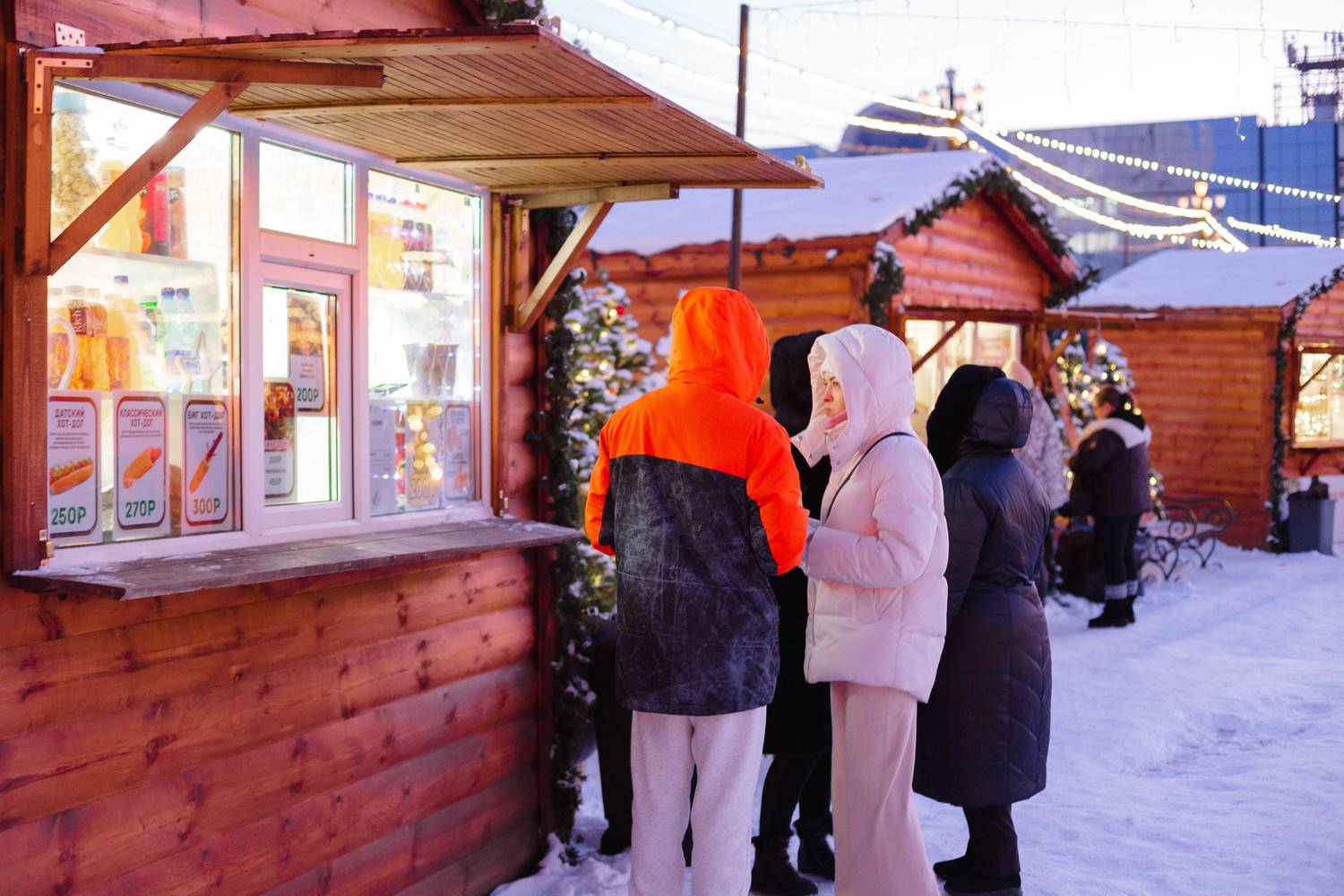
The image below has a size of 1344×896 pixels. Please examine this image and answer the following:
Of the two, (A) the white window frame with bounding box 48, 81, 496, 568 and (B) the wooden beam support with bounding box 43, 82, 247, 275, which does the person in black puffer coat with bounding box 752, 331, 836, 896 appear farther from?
(B) the wooden beam support with bounding box 43, 82, 247, 275

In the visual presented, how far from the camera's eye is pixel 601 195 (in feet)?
17.4

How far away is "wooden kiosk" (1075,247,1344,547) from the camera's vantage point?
1731cm

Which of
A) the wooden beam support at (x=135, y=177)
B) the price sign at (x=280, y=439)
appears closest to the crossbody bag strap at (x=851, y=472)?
the price sign at (x=280, y=439)

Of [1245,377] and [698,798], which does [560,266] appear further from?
[1245,377]

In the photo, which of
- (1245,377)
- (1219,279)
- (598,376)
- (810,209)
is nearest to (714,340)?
(598,376)

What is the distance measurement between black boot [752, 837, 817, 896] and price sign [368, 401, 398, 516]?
188 cm

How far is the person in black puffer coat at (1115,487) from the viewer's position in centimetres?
1131

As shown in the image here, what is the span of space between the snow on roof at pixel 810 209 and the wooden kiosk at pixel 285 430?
20.0 ft

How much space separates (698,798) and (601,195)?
93.6 inches

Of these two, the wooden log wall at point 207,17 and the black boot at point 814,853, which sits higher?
the wooden log wall at point 207,17

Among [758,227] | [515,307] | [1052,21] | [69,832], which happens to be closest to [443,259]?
[515,307]

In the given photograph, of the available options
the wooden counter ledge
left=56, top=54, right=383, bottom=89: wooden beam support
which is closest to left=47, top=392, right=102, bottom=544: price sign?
the wooden counter ledge

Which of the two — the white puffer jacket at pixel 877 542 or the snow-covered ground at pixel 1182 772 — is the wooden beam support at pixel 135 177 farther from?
the snow-covered ground at pixel 1182 772

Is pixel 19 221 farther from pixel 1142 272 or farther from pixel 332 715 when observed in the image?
pixel 1142 272
